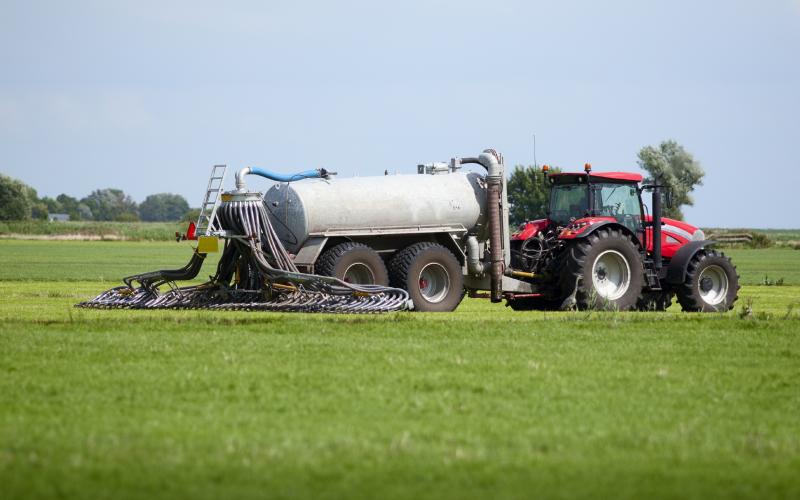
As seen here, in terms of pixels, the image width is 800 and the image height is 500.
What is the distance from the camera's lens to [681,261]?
23.5 metres

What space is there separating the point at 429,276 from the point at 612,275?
3406mm

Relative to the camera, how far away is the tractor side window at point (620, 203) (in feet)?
78.4

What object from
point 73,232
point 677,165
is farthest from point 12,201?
point 677,165

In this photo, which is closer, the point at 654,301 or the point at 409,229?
the point at 409,229

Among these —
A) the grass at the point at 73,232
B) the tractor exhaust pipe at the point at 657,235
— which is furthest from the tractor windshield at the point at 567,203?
the grass at the point at 73,232

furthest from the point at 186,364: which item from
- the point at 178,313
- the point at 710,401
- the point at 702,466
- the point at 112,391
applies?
the point at 178,313

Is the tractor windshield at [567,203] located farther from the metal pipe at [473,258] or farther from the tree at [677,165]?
the tree at [677,165]

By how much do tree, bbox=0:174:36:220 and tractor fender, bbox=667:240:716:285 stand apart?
370ft

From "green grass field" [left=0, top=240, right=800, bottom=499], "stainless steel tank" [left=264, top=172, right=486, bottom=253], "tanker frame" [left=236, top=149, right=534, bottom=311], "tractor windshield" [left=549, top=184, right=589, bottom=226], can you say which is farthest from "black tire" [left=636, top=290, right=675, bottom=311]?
"green grass field" [left=0, top=240, right=800, bottom=499]

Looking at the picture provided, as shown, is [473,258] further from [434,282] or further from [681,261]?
[681,261]

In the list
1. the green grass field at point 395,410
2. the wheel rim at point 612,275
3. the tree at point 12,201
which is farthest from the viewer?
the tree at point 12,201

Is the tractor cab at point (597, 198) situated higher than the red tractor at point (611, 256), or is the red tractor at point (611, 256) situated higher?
the tractor cab at point (597, 198)

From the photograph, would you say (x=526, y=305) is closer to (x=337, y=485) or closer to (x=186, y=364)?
(x=186, y=364)

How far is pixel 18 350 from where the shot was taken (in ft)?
45.9
